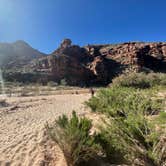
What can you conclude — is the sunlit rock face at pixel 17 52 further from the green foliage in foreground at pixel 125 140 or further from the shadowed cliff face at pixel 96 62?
the green foliage in foreground at pixel 125 140

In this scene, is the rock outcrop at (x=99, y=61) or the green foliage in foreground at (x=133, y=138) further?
the rock outcrop at (x=99, y=61)

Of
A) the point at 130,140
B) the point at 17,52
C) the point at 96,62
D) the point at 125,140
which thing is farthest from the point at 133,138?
the point at 17,52

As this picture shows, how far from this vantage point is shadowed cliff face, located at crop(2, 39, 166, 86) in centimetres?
6969

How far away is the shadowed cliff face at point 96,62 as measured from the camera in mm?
69688

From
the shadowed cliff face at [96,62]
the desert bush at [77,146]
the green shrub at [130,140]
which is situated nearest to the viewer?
the green shrub at [130,140]

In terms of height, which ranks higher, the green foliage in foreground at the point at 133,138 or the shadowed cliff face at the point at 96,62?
the shadowed cliff face at the point at 96,62

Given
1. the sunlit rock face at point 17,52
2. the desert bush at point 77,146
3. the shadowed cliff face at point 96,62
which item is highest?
the sunlit rock face at point 17,52

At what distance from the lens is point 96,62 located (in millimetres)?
76750

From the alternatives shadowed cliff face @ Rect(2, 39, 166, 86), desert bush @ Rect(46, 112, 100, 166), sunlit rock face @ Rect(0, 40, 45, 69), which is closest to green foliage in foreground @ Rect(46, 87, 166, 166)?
desert bush @ Rect(46, 112, 100, 166)

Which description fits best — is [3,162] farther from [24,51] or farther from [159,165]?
[24,51]

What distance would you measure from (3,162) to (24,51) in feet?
381

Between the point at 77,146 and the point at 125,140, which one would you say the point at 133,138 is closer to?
the point at 125,140

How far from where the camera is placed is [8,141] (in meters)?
7.04

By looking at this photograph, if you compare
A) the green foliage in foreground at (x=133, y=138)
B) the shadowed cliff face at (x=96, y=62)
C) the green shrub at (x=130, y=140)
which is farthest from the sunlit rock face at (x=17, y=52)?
the green shrub at (x=130, y=140)
